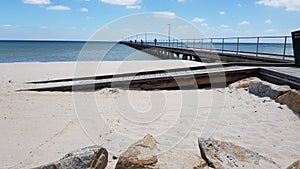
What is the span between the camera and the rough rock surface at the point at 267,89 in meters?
5.21

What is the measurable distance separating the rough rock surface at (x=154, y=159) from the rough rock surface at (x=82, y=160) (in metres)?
0.22

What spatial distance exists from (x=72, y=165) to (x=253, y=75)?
646cm

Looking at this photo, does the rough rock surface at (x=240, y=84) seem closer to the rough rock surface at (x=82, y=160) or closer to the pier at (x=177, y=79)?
the pier at (x=177, y=79)

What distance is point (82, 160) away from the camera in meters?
2.36

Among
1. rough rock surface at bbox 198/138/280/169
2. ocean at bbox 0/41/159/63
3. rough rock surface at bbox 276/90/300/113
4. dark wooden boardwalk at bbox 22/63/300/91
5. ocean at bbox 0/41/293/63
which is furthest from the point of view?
ocean at bbox 0/41/159/63

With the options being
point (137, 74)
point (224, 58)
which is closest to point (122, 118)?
point (137, 74)

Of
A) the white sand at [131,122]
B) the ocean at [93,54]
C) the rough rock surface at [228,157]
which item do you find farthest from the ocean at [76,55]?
the rough rock surface at [228,157]

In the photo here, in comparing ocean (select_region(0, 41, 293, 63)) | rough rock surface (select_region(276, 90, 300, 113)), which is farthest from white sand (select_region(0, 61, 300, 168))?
ocean (select_region(0, 41, 293, 63))

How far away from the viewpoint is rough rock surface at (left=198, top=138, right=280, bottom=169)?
256 centimetres

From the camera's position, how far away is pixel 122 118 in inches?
174

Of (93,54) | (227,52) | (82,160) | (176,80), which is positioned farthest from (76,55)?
(82,160)

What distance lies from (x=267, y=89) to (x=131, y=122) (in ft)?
10.7

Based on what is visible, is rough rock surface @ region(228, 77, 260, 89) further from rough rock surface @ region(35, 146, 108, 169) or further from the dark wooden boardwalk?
rough rock surface @ region(35, 146, 108, 169)

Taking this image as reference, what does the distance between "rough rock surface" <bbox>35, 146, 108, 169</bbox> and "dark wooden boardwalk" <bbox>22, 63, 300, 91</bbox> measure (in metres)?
3.80
